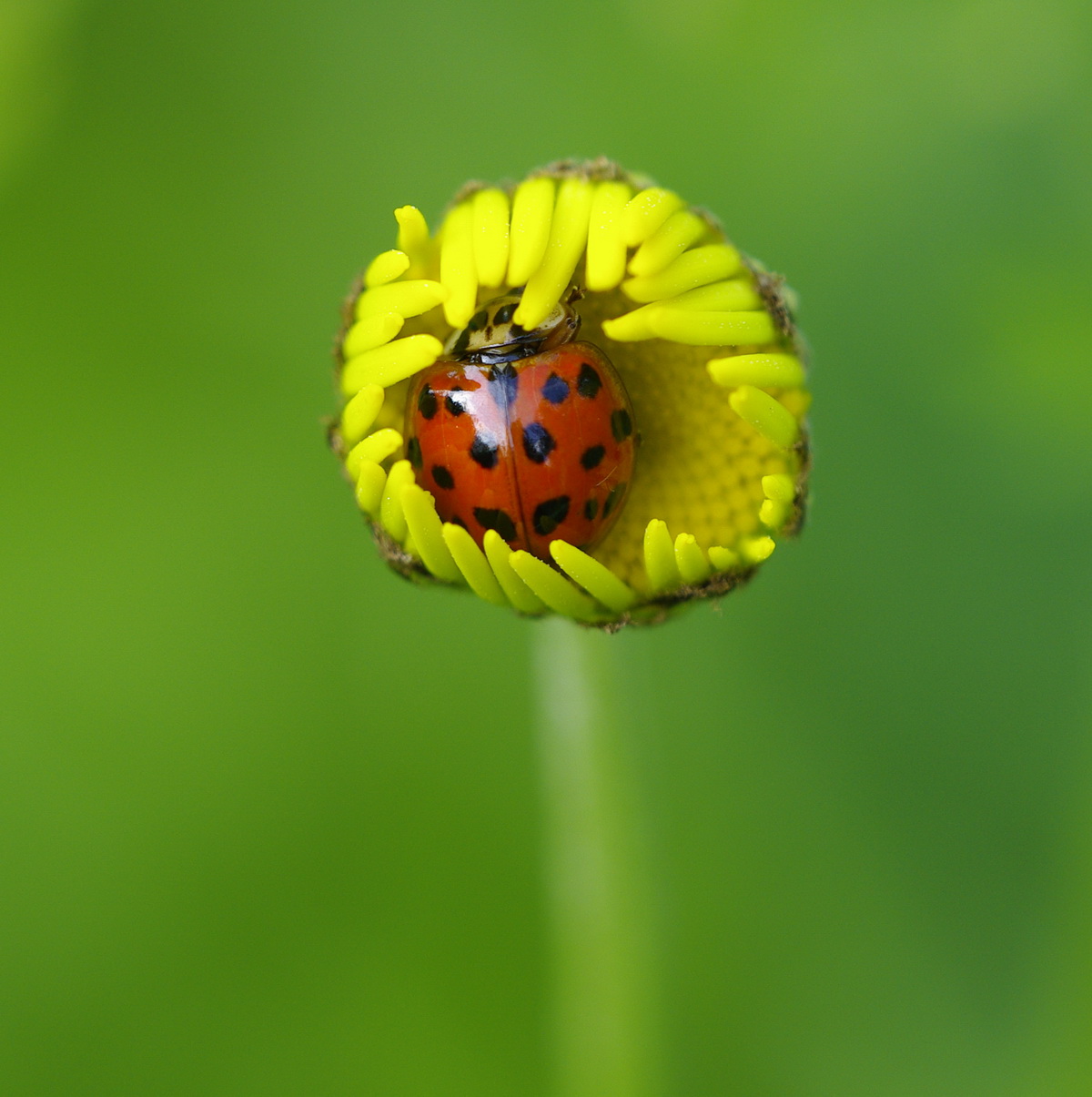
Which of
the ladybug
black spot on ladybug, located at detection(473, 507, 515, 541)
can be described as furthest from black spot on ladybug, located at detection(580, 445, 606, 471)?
black spot on ladybug, located at detection(473, 507, 515, 541)

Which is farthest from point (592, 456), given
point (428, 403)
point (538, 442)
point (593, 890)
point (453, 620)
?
point (453, 620)

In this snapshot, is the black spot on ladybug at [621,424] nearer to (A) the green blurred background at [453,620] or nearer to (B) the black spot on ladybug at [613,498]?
(B) the black spot on ladybug at [613,498]

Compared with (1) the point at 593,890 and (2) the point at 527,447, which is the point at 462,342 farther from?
(1) the point at 593,890

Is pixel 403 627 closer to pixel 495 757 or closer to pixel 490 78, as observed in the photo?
pixel 495 757

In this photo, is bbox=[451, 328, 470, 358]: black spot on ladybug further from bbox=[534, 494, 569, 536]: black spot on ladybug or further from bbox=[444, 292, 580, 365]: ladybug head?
bbox=[534, 494, 569, 536]: black spot on ladybug

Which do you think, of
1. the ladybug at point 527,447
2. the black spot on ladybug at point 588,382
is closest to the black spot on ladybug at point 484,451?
the ladybug at point 527,447

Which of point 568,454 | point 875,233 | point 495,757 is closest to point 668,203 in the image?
point 568,454
